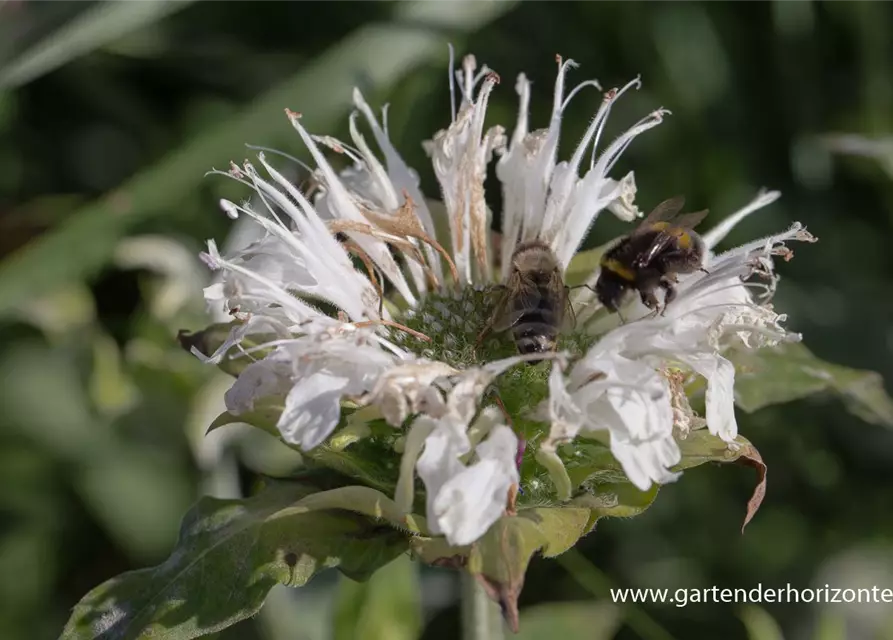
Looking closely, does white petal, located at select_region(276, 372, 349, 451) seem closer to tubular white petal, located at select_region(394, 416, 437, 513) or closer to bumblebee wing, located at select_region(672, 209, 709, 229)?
tubular white petal, located at select_region(394, 416, 437, 513)

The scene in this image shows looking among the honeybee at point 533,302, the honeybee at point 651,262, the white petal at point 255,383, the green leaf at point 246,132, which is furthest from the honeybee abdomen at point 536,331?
the green leaf at point 246,132

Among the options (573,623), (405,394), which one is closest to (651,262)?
(405,394)

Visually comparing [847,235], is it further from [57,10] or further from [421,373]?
[57,10]

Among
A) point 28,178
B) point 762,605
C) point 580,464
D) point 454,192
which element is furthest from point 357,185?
point 28,178

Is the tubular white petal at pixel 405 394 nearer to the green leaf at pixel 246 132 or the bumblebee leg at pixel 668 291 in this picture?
the bumblebee leg at pixel 668 291

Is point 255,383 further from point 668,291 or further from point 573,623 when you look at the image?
point 573,623
